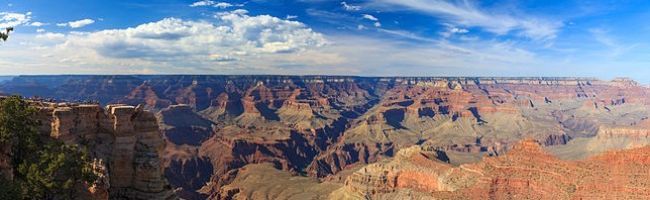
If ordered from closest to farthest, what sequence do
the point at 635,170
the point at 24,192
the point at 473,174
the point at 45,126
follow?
the point at 24,192
the point at 45,126
the point at 635,170
the point at 473,174

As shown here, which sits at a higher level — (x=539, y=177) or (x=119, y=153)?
(x=119, y=153)

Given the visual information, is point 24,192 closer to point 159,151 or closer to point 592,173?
point 159,151

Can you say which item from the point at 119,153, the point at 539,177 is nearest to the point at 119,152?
the point at 119,153

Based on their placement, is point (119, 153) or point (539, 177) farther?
point (539, 177)

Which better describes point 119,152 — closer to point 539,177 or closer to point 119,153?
point 119,153

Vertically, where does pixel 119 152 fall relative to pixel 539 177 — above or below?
above

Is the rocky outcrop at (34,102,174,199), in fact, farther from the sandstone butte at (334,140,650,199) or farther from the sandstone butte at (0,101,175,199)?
the sandstone butte at (334,140,650,199)

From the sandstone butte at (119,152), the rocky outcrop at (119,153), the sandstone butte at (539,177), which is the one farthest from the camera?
the sandstone butte at (539,177)

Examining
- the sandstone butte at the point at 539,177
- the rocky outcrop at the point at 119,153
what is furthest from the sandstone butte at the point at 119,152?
the sandstone butte at the point at 539,177

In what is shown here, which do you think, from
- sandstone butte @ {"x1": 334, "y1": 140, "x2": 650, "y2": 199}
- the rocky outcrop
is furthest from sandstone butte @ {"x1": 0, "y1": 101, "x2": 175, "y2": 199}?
sandstone butte @ {"x1": 334, "y1": 140, "x2": 650, "y2": 199}

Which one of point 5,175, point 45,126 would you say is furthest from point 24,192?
point 45,126

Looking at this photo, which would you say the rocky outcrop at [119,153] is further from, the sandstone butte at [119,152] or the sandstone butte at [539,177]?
the sandstone butte at [539,177]
